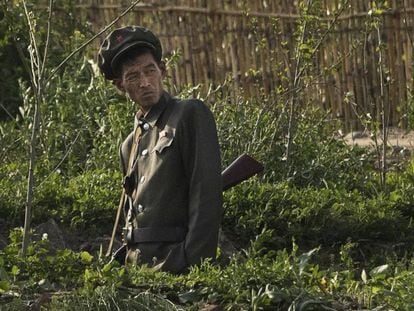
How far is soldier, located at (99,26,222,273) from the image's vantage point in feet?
21.7

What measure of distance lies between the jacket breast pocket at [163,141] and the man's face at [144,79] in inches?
6.2

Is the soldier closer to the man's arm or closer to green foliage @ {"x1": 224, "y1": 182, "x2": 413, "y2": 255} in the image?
the man's arm

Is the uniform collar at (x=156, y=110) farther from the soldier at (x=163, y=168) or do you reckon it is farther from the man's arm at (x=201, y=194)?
the man's arm at (x=201, y=194)

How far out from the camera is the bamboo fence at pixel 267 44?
540 inches

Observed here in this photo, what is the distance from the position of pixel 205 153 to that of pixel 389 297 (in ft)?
4.20

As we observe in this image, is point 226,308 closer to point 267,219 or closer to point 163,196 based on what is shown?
point 163,196

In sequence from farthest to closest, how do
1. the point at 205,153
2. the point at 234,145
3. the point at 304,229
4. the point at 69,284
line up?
the point at 234,145 → the point at 304,229 → the point at 205,153 → the point at 69,284

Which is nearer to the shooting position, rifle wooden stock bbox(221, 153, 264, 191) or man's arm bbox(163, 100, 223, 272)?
man's arm bbox(163, 100, 223, 272)

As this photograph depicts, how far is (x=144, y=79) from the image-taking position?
22.4 ft

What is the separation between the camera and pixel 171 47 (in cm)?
1465

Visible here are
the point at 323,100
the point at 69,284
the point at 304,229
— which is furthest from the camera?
the point at 323,100

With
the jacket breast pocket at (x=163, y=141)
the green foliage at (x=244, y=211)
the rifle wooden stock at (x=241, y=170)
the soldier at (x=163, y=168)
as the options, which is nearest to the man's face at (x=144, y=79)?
the soldier at (x=163, y=168)

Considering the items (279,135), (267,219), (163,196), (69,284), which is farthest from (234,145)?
(69,284)

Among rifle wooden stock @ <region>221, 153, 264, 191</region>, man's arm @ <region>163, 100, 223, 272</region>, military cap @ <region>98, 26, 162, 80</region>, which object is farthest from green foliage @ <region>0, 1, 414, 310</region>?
military cap @ <region>98, 26, 162, 80</region>
